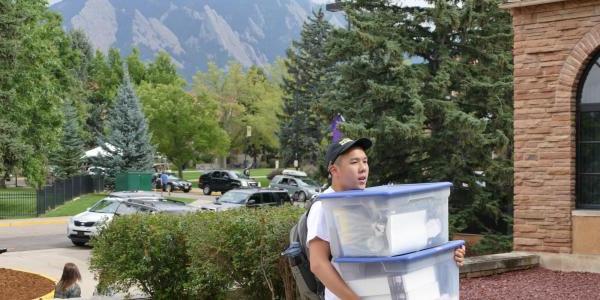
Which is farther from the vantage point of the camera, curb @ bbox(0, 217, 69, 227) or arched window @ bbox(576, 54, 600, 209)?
curb @ bbox(0, 217, 69, 227)

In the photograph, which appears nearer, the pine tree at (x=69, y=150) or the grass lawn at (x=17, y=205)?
the grass lawn at (x=17, y=205)

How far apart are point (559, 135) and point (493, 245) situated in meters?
8.39

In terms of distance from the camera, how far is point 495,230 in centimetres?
2083

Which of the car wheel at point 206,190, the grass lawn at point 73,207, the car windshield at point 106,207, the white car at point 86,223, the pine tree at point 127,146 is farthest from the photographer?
the car wheel at point 206,190

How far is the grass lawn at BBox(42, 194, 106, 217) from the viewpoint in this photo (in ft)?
104

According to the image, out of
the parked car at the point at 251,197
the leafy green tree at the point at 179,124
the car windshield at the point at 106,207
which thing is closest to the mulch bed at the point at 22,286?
the car windshield at the point at 106,207

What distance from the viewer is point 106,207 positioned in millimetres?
21078

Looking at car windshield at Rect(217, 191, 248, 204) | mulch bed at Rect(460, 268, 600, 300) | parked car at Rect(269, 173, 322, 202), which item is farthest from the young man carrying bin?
parked car at Rect(269, 173, 322, 202)

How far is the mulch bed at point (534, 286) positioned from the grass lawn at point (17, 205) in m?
24.1

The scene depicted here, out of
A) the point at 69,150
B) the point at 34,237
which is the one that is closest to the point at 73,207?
the point at 34,237

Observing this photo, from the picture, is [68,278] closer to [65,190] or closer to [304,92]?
[65,190]

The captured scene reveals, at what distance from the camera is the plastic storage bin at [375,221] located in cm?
334

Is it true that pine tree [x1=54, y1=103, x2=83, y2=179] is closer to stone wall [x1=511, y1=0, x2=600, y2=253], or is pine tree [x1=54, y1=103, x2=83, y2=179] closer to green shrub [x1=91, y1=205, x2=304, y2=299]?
stone wall [x1=511, y1=0, x2=600, y2=253]

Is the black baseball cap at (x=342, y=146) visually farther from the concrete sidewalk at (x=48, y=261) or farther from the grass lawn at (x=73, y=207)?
the grass lawn at (x=73, y=207)
